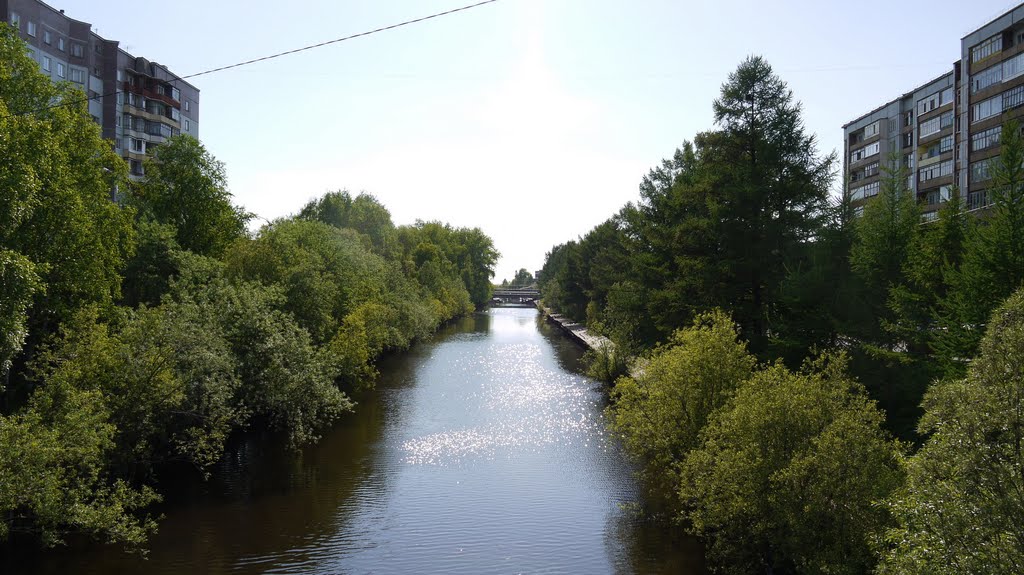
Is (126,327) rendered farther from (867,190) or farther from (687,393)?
(867,190)

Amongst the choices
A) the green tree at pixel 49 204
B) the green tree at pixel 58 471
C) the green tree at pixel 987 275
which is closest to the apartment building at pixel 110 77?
the green tree at pixel 49 204

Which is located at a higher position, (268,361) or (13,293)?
(13,293)

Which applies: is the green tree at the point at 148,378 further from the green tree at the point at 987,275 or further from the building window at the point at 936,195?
the building window at the point at 936,195

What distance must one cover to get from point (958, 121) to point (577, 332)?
130 ft

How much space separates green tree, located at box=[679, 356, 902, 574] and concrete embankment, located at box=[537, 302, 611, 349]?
3050 centimetres

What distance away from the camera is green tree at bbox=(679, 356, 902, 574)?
46.4 ft

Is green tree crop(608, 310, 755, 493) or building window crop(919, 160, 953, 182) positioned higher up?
building window crop(919, 160, 953, 182)

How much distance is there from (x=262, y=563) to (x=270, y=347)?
11.0m

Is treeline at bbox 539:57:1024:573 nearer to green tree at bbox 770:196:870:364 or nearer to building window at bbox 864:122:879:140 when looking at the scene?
green tree at bbox 770:196:870:364

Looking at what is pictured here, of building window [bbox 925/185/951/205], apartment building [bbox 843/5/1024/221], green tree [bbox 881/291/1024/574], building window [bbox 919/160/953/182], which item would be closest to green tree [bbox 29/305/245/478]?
green tree [bbox 881/291/1024/574]

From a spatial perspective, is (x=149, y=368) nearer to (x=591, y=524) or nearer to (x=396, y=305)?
(x=591, y=524)

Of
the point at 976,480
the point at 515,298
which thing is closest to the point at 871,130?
the point at 976,480

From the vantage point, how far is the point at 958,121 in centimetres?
5703

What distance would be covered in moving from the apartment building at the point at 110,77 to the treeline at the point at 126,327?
16.7m
